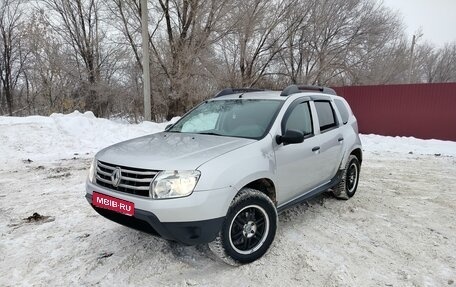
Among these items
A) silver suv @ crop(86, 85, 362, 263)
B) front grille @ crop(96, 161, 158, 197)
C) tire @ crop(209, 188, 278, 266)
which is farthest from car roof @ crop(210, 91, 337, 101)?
front grille @ crop(96, 161, 158, 197)

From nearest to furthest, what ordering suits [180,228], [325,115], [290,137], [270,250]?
[180,228], [290,137], [270,250], [325,115]

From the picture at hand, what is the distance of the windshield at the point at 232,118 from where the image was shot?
377 centimetres

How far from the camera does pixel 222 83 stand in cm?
1647

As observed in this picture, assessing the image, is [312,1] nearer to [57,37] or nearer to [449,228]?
[57,37]

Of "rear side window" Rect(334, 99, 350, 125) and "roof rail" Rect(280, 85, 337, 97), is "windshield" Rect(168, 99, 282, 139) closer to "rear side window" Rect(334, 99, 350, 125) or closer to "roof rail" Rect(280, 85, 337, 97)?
"roof rail" Rect(280, 85, 337, 97)

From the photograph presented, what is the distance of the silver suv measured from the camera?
2.83 meters

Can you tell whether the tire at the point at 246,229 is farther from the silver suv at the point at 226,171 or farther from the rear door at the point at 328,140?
the rear door at the point at 328,140

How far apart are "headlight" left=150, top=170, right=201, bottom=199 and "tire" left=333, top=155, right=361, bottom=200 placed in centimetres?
Result: 302

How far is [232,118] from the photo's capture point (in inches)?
164

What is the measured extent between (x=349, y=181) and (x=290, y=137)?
95.2 inches

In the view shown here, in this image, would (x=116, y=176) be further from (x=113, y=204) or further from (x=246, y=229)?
(x=246, y=229)

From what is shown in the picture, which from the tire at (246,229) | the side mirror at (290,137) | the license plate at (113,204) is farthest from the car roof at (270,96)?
the license plate at (113,204)

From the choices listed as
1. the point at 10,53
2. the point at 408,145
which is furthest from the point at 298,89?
the point at 10,53

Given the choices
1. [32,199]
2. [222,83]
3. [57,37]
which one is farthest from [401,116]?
[57,37]
